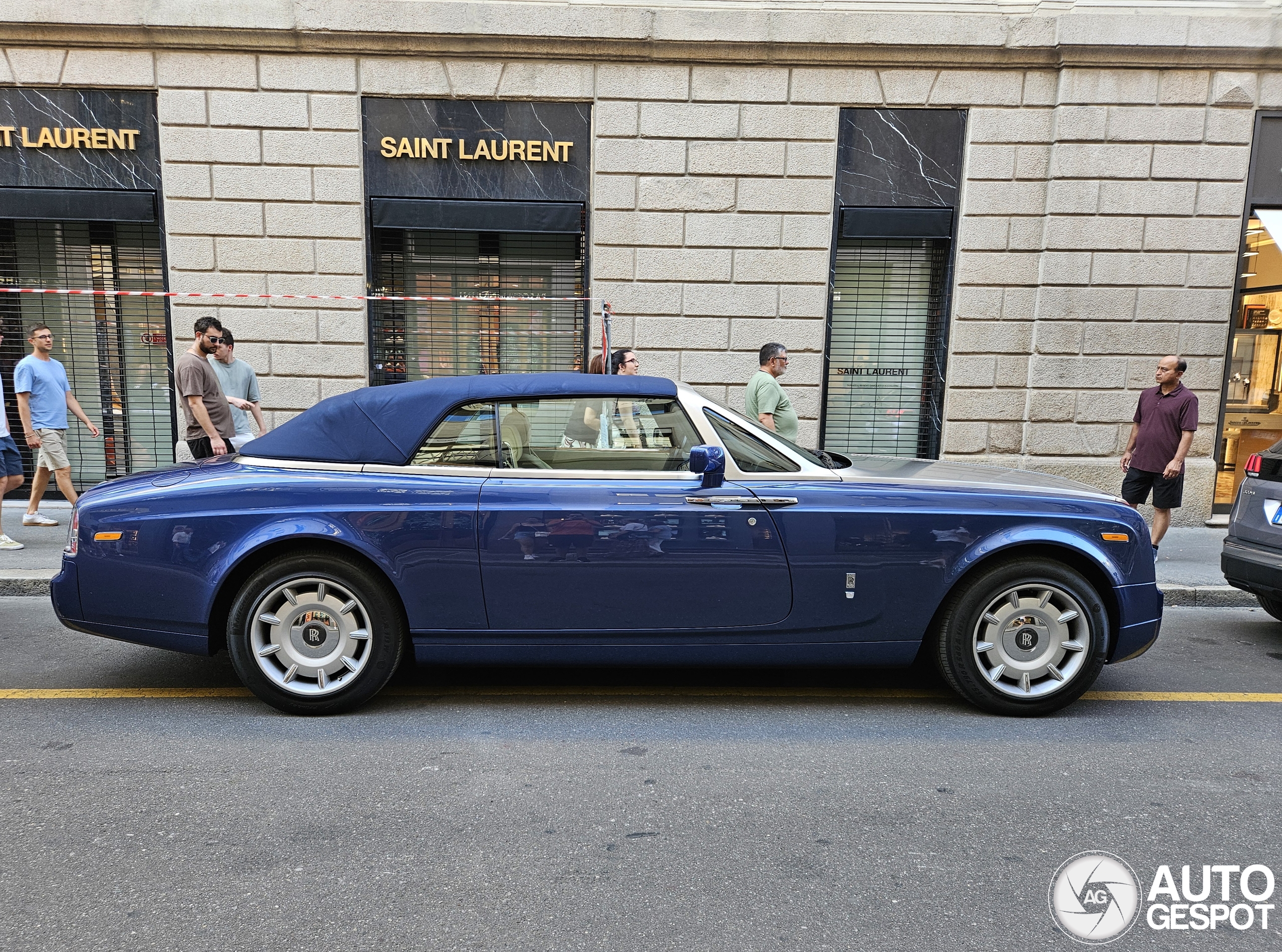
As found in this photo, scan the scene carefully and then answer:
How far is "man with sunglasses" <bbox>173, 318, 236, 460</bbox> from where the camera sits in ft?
20.6

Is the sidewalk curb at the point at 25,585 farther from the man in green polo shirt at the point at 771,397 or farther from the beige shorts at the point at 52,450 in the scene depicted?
the man in green polo shirt at the point at 771,397

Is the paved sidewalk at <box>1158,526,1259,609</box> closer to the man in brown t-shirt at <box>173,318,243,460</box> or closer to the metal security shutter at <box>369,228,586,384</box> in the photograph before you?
the metal security shutter at <box>369,228,586,384</box>

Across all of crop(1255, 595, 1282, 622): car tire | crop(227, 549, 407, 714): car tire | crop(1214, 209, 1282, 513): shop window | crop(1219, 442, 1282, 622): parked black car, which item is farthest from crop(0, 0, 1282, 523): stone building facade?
crop(227, 549, 407, 714): car tire

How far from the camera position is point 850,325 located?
960 centimetres

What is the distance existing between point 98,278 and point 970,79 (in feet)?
32.5

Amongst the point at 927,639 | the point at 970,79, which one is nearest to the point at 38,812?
the point at 927,639

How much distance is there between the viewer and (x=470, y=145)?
8.98 metres

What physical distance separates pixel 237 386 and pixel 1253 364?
34.7 feet

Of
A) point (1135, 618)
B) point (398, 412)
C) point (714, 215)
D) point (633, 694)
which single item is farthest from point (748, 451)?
point (714, 215)

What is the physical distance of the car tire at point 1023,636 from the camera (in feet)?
12.6

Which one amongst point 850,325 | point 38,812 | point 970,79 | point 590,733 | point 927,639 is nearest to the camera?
point 38,812

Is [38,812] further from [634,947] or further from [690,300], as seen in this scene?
[690,300]

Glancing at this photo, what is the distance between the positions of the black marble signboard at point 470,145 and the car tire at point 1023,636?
680 cm

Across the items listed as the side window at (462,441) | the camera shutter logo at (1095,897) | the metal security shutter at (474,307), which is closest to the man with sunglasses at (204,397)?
the metal security shutter at (474,307)
